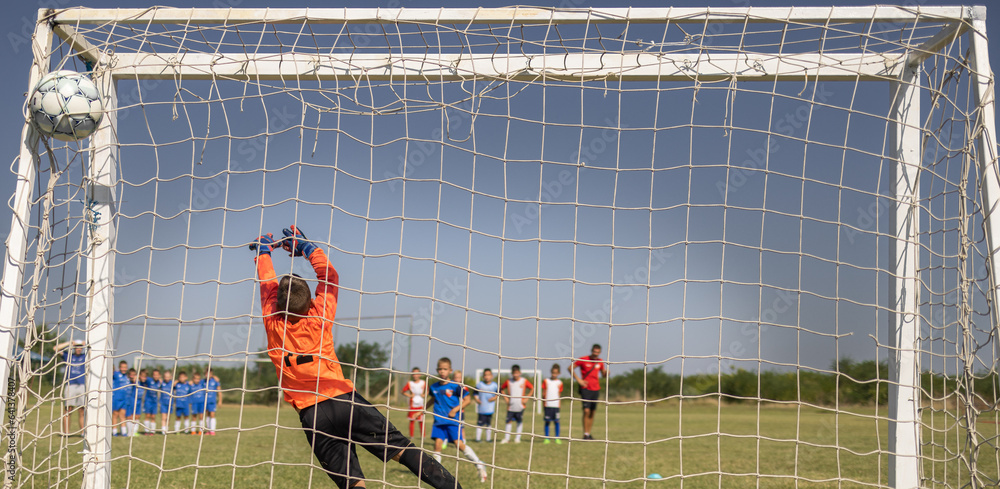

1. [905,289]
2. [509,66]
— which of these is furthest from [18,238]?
[905,289]

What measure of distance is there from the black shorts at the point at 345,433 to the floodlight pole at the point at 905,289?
3082mm

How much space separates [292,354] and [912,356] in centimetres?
389

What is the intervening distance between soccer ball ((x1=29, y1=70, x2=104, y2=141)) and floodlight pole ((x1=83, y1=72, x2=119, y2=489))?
0.17 meters

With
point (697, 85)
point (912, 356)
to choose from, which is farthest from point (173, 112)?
point (912, 356)

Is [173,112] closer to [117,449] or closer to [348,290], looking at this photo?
[348,290]

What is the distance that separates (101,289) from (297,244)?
53.6 inches

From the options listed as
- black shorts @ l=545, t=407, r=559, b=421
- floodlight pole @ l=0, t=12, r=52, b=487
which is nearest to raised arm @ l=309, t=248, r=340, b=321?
floodlight pole @ l=0, t=12, r=52, b=487

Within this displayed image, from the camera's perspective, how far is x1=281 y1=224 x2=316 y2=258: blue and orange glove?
4461mm

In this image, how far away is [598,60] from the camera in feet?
16.3

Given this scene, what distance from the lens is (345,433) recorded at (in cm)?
418

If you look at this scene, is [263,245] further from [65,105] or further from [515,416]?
[515,416]

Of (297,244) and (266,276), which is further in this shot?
(297,244)

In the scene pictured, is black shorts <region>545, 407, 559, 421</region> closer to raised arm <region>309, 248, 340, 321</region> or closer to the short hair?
raised arm <region>309, 248, 340, 321</region>

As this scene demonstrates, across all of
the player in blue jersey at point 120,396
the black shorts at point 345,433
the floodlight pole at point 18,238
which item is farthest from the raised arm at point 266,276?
the player in blue jersey at point 120,396
